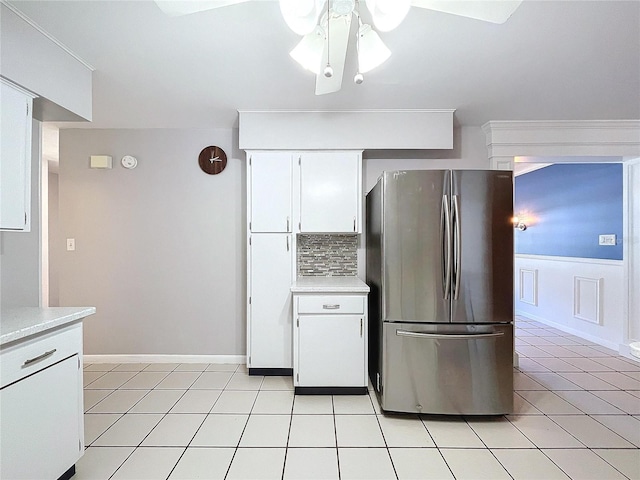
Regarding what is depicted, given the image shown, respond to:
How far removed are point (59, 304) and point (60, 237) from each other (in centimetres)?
66

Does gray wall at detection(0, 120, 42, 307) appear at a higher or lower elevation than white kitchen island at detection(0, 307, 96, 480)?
higher

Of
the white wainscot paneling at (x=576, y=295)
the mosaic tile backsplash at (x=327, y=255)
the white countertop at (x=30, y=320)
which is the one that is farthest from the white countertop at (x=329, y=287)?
the white wainscot paneling at (x=576, y=295)

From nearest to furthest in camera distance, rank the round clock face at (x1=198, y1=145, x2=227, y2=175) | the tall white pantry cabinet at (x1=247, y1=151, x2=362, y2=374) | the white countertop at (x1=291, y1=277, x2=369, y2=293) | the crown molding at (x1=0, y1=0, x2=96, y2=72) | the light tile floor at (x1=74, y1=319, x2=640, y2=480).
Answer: the crown molding at (x1=0, y1=0, x2=96, y2=72)
the light tile floor at (x1=74, y1=319, x2=640, y2=480)
the white countertop at (x1=291, y1=277, x2=369, y2=293)
the tall white pantry cabinet at (x1=247, y1=151, x2=362, y2=374)
the round clock face at (x1=198, y1=145, x2=227, y2=175)

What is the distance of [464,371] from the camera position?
2215 mm

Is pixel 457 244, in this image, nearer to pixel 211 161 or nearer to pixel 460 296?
pixel 460 296

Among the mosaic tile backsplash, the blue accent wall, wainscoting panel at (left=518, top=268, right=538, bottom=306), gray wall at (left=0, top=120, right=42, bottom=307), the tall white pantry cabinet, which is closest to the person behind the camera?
gray wall at (left=0, top=120, right=42, bottom=307)

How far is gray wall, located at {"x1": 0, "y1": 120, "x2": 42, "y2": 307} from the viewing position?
1.88 meters

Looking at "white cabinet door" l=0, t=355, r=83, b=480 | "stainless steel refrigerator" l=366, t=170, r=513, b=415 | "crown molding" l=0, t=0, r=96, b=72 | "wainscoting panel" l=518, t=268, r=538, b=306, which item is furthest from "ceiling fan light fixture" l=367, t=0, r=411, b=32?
"wainscoting panel" l=518, t=268, r=538, b=306

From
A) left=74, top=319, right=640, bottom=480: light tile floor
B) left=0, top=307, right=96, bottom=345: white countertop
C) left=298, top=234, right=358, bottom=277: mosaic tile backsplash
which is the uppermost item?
left=298, top=234, right=358, bottom=277: mosaic tile backsplash

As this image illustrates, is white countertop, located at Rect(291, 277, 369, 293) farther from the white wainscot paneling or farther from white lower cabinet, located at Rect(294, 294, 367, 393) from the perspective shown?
the white wainscot paneling

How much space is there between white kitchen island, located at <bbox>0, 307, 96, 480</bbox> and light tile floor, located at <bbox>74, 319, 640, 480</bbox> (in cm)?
33

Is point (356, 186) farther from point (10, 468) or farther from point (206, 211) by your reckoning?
point (10, 468)

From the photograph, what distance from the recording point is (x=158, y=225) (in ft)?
10.8

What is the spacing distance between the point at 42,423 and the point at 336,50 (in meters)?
2.15
